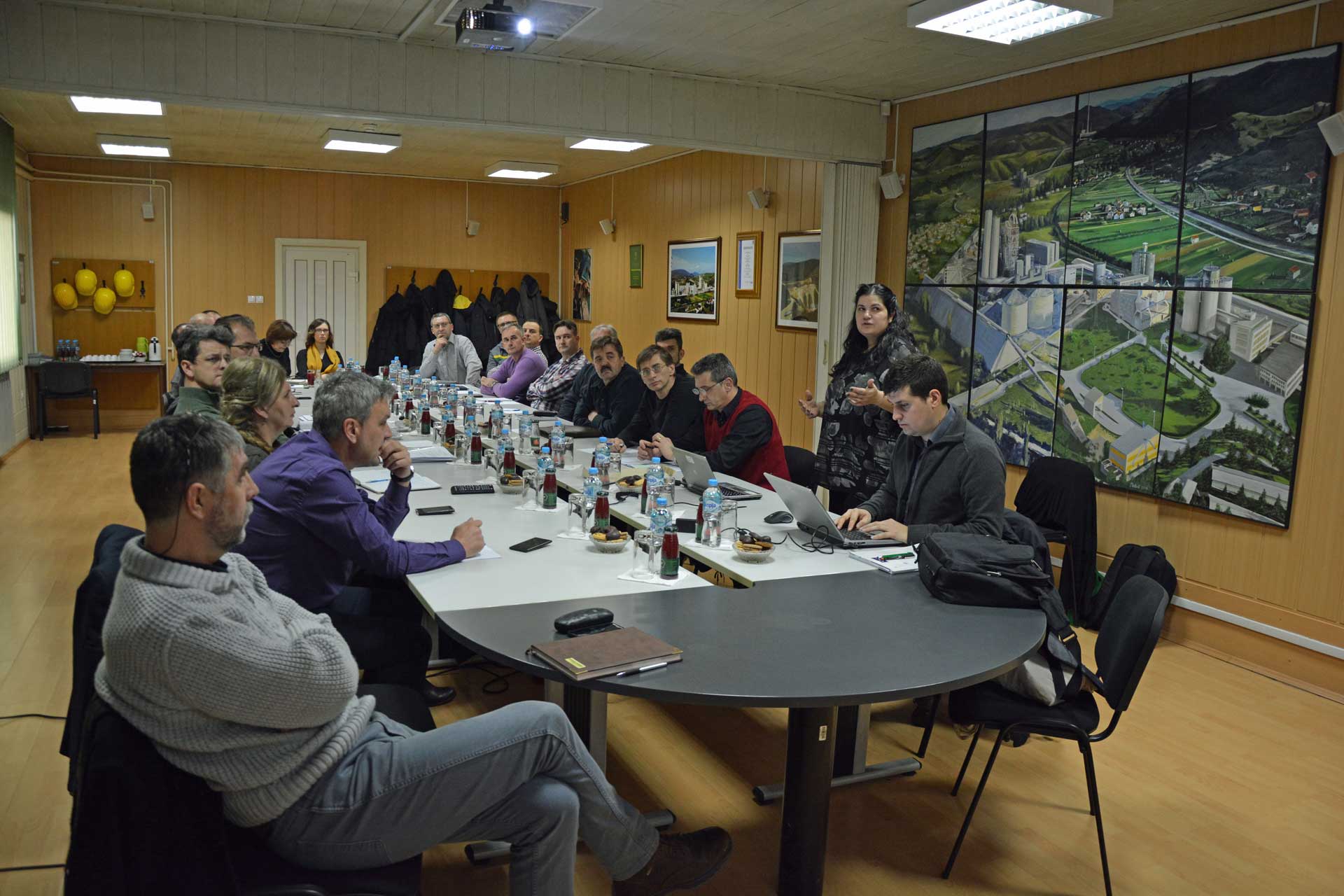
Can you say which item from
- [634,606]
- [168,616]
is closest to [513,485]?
[634,606]

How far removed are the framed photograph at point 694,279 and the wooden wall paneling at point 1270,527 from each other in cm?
414

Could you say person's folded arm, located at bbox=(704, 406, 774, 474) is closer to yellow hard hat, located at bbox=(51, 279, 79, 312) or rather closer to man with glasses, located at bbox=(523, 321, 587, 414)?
man with glasses, located at bbox=(523, 321, 587, 414)

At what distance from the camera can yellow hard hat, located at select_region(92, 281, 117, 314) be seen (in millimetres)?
11438

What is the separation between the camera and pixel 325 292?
40.8 ft

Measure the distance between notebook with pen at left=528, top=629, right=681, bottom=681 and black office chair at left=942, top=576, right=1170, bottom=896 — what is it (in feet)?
3.21

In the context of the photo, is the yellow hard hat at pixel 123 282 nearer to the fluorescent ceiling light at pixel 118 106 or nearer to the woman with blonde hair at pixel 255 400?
the fluorescent ceiling light at pixel 118 106

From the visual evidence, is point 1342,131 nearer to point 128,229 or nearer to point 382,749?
point 382,749

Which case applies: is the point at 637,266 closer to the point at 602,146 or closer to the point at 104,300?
the point at 602,146

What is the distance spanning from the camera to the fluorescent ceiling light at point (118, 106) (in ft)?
25.1

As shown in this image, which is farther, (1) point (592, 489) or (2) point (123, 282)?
(2) point (123, 282)

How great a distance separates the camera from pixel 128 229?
11609 mm

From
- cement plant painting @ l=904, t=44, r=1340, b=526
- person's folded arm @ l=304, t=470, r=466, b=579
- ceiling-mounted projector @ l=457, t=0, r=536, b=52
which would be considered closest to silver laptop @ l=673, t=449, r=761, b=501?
person's folded arm @ l=304, t=470, r=466, b=579

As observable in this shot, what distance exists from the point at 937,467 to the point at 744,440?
1444 mm

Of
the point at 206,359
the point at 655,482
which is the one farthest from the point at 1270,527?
the point at 206,359
